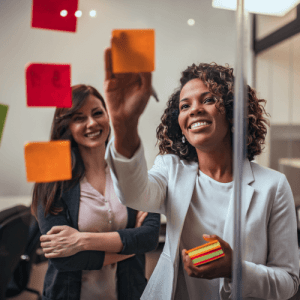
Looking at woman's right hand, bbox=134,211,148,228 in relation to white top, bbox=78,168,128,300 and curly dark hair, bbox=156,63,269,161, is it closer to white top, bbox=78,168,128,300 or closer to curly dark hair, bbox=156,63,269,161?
white top, bbox=78,168,128,300

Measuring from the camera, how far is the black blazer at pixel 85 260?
0.75m

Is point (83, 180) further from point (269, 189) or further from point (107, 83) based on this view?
point (269, 189)

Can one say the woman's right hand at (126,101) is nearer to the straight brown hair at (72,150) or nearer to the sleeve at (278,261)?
the straight brown hair at (72,150)

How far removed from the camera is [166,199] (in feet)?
2.59

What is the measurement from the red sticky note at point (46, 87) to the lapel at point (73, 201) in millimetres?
234

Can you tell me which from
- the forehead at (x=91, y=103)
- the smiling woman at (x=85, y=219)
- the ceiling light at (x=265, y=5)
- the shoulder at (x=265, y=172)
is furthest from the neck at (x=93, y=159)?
the ceiling light at (x=265, y=5)

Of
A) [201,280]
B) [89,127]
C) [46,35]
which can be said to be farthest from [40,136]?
[201,280]

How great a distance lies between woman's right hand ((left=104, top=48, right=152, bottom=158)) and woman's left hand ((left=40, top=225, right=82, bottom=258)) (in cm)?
28

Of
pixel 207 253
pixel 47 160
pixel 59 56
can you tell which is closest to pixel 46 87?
pixel 59 56

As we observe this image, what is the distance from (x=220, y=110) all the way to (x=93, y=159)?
1.23ft

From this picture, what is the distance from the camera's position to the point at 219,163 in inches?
30.9

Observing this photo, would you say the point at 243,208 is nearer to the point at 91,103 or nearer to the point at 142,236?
the point at 142,236

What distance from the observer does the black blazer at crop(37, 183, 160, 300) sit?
0.75 m

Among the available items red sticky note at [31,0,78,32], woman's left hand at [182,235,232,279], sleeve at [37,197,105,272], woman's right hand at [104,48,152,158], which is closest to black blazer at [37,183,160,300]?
sleeve at [37,197,105,272]
